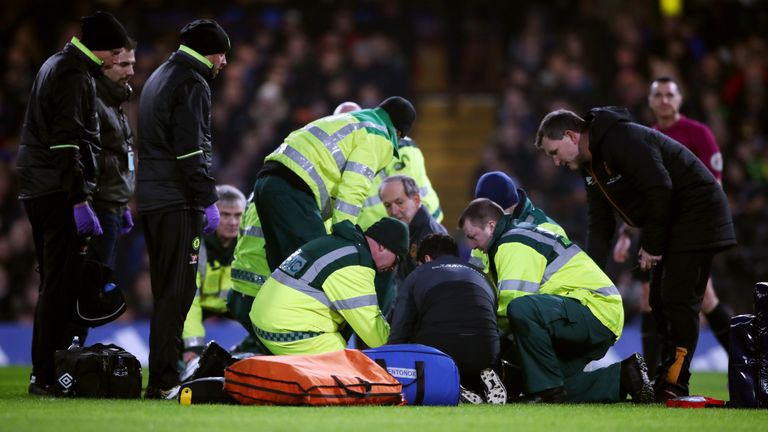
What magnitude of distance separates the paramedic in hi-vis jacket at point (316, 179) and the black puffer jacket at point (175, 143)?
0.90 meters

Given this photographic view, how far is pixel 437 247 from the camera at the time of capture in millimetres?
7695

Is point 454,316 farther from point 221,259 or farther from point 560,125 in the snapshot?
point 221,259

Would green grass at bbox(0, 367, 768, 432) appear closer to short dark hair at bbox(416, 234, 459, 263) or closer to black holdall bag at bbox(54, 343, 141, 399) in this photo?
black holdall bag at bbox(54, 343, 141, 399)

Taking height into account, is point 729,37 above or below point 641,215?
above

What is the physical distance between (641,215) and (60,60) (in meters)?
3.89

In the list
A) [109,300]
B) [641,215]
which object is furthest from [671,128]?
[109,300]

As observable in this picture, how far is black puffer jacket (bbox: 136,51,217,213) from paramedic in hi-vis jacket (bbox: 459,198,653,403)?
68.8 inches

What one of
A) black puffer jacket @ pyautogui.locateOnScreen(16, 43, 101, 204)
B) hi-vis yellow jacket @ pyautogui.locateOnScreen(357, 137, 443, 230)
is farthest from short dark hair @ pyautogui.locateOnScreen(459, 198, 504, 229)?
black puffer jacket @ pyautogui.locateOnScreen(16, 43, 101, 204)

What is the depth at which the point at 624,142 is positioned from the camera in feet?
25.4

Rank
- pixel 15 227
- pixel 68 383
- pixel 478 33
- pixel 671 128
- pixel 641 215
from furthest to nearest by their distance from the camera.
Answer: pixel 478 33 < pixel 15 227 < pixel 671 128 < pixel 641 215 < pixel 68 383

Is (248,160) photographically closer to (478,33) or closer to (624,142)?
(478,33)

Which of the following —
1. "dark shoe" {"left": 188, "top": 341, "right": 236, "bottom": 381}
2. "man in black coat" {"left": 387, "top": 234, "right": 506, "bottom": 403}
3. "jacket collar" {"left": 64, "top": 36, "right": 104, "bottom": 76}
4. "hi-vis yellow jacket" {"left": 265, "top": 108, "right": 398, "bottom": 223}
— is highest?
"jacket collar" {"left": 64, "top": 36, "right": 104, "bottom": 76}

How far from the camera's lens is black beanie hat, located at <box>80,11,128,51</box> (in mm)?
7652

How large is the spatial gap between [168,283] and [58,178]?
983 mm
